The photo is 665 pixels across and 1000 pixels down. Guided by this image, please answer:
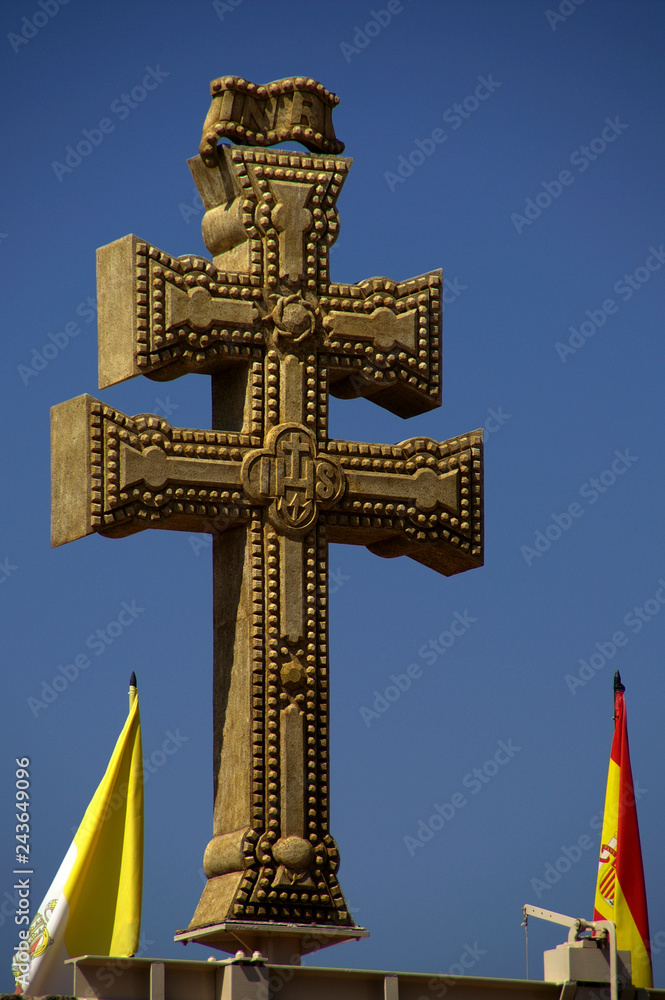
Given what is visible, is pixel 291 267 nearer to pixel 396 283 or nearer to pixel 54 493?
pixel 396 283

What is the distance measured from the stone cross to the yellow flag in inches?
23.2

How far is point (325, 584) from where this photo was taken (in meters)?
15.7

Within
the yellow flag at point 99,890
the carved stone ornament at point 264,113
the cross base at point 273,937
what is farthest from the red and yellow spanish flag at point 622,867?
the carved stone ornament at point 264,113

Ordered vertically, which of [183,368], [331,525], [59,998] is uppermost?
[183,368]

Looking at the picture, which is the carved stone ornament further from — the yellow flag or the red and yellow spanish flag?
the red and yellow spanish flag

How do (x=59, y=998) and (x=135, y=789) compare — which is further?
(x=135, y=789)

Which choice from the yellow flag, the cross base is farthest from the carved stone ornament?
the cross base

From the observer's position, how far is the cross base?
14586mm

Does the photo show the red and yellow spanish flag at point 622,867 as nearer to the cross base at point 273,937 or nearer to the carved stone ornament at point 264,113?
the cross base at point 273,937

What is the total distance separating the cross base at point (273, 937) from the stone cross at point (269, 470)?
0.02 metres

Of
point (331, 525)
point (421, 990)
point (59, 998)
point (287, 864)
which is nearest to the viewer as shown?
point (59, 998)

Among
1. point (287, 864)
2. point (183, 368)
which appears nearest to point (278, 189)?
point (183, 368)

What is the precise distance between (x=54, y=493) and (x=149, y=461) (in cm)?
77

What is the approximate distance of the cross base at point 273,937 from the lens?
574 inches
